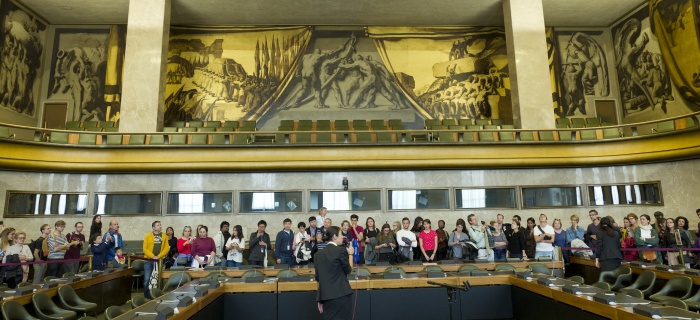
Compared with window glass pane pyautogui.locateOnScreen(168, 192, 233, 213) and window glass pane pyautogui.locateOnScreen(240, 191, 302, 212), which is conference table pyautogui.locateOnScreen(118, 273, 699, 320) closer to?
window glass pane pyautogui.locateOnScreen(240, 191, 302, 212)

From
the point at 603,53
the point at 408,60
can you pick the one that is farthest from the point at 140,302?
the point at 603,53

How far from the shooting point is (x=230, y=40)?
1858 cm

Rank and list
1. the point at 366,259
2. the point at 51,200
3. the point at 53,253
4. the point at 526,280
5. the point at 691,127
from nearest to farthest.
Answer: the point at 526,280 < the point at 53,253 < the point at 366,259 < the point at 691,127 < the point at 51,200

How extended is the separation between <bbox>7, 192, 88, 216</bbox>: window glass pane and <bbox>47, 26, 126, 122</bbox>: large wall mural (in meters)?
6.00

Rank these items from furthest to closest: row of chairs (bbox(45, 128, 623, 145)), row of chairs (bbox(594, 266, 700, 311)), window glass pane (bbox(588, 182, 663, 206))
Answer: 1. window glass pane (bbox(588, 182, 663, 206))
2. row of chairs (bbox(45, 128, 623, 145))
3. row of chairs (bbox(594, 266, 700, 311))

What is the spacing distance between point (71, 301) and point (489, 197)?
10321 mm

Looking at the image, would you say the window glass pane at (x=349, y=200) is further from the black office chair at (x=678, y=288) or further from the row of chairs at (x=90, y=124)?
the row of chairs at (x=90, y=124)

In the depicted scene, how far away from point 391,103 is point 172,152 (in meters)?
9.11

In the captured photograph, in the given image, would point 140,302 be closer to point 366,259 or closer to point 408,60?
point 366,259

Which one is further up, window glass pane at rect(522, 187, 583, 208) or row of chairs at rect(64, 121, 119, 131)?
row of chairs at rect(64, 121, 119, 131)

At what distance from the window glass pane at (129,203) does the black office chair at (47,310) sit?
6.83 metres

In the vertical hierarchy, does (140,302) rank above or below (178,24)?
below


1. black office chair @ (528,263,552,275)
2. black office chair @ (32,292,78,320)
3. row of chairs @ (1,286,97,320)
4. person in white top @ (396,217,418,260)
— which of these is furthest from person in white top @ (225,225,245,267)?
black office chair @ (528,263,552,275)

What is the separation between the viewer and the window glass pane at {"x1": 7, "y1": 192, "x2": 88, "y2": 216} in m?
11.7
